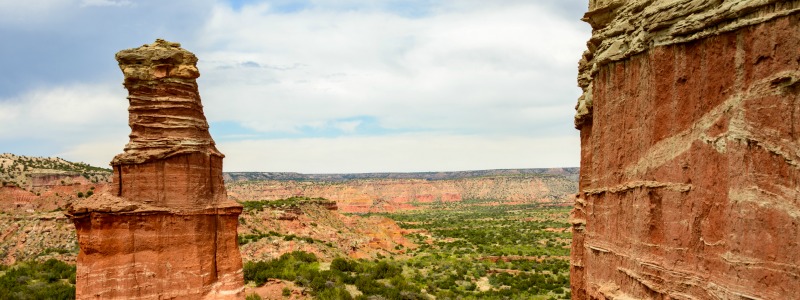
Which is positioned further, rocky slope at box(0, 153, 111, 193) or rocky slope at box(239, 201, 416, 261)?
rocky slope at box(0, 153, 111, 193)

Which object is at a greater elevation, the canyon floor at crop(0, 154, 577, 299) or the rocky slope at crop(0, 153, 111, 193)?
the rocky slope at crop(0, 153, 111, 193)

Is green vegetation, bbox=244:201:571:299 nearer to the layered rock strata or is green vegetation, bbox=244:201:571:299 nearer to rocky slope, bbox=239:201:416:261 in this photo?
rocky slope, bbox=239:201:416:261

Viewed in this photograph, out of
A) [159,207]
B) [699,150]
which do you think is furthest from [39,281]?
[699,150]

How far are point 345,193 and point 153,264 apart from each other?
162 m

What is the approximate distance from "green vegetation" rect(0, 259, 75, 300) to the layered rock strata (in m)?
30.0

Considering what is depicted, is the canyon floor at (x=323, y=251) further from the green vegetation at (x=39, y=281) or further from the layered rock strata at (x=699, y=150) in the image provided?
the layered rock strata at (x=699, y=150)

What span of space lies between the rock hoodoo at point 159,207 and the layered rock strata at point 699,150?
13.7 m

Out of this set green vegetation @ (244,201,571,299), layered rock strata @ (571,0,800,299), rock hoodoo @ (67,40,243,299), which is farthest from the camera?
green vegetation @ (244,201,571,299)

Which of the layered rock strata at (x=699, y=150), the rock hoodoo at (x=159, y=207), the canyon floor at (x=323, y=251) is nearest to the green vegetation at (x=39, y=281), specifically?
the canyon floor at (x=323, y=251)

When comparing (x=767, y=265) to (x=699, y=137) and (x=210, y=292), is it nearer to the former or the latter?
(x=699, y=137)

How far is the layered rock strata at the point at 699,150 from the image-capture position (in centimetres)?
618

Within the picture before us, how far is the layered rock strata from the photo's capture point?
20.3 feet

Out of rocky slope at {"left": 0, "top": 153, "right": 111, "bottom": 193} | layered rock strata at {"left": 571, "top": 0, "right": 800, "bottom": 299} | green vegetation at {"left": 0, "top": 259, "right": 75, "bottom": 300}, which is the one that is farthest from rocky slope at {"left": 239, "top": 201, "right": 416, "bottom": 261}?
layered rock strata at {"left": 571, "top": 0, "right": 800, "bottom": 299}

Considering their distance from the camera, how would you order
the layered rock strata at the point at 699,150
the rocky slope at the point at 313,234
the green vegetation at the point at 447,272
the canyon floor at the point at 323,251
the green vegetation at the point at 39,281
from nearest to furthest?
the layered rock strata at the point at 699,150 → the green vegetation at the point at 39,281 → the canyon floor at the point at 323,251 → the green vegetation at the point at 447,272 → the rocky slope at the point at 313,234
